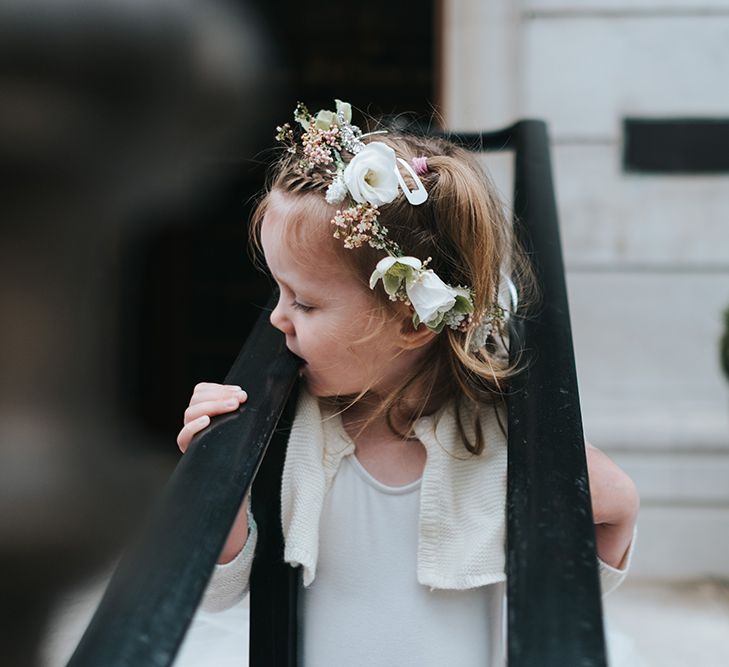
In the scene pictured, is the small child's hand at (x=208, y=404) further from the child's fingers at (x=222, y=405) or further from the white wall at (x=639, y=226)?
the white wall at (x=639, y=226)

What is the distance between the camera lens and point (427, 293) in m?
1.29

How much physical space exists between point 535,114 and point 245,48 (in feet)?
5.46

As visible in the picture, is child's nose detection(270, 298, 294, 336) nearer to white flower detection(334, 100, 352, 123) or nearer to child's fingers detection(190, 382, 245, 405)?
child's fingers detection(190, 382, 245, 405)

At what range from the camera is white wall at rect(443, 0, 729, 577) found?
135 inches

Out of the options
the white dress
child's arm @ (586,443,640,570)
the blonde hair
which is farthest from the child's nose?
child's arm @ (586,443,640,570)

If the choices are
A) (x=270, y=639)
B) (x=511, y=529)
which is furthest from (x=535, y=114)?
(x=511, y=529)

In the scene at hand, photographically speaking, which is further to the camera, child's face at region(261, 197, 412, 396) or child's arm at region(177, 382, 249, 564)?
child's face at region(261, 197, 412, 396)

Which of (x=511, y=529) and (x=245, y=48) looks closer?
(x=511, y=529)

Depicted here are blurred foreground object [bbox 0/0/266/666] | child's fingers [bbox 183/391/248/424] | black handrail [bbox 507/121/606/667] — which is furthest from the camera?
blurred foreground object [bbox 0/0/266/666]

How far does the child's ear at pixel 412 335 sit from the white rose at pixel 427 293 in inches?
3.4

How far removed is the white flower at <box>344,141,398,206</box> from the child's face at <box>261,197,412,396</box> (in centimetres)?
10

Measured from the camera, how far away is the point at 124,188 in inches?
161

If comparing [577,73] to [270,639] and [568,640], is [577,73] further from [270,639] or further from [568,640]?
[568,640]

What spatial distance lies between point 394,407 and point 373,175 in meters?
0.35
